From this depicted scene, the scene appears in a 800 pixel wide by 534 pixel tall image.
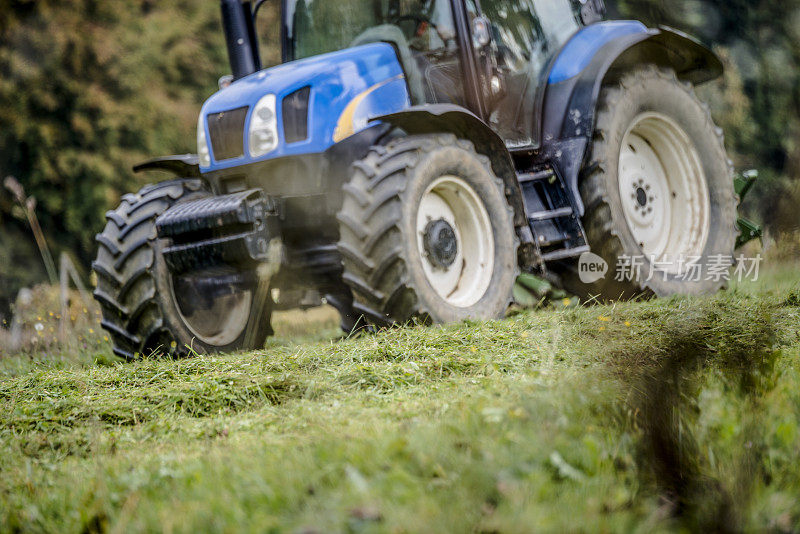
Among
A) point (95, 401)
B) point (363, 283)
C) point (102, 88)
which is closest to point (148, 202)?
point (363, 283)

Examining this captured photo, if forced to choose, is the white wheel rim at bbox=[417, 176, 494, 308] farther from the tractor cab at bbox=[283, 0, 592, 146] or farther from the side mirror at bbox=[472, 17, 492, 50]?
the side mirror at bbox=[472, 17, 492, 50]

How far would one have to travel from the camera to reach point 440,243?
4.47 metres

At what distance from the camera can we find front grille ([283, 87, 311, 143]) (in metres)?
4.59

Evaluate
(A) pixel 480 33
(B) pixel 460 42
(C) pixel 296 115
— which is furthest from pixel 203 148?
(A) pixel 480 33

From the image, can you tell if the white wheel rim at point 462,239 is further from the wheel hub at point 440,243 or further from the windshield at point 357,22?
the windshield at point 357,22

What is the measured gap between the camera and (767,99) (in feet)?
43.2

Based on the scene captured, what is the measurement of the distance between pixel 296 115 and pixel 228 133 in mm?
465

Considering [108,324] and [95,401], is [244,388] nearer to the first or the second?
[95,401]

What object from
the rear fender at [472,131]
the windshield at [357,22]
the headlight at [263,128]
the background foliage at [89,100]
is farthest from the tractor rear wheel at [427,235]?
the background foliage at [89,100]

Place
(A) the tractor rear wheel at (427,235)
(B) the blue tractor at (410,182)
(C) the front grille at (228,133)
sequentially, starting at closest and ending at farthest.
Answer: (A) the tractor rear wheel at (427,235) → (B) the blue tractor at (410,182) → (C) the front grille at (228,133)

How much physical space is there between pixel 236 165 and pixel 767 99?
36.2 feet

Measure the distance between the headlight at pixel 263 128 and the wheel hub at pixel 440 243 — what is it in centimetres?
101

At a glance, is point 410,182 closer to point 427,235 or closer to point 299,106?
point 427,235

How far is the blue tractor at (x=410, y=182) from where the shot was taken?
14.0 ft
